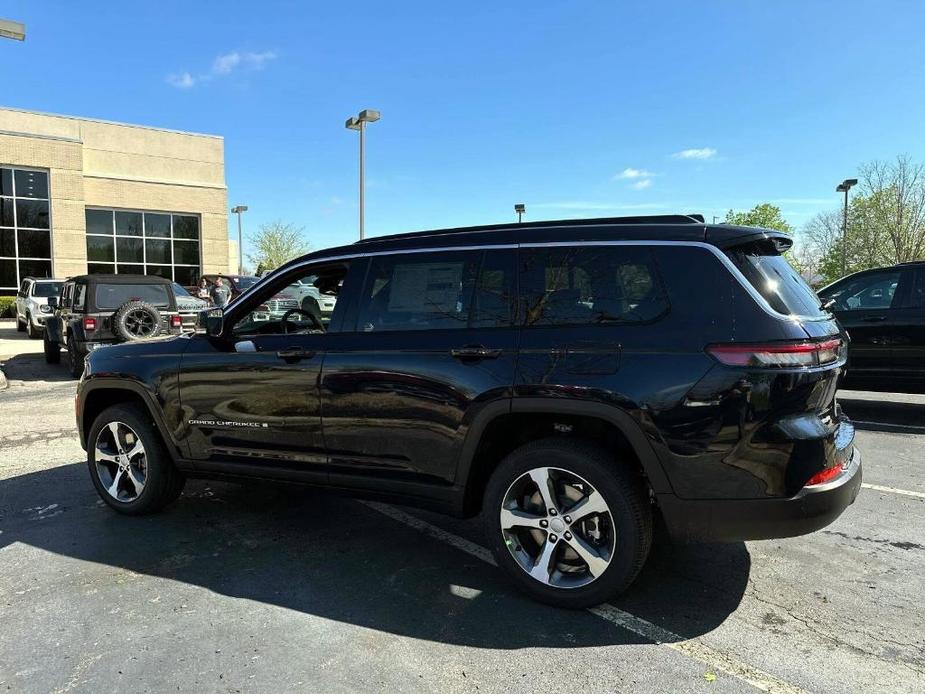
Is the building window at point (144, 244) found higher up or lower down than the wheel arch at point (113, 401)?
higher up

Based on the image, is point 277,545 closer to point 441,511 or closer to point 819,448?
point 441,511

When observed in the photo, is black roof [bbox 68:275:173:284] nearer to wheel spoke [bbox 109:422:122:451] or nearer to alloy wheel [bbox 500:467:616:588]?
wheel spoke [bbox 109:422:122:451]

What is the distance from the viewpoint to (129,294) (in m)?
11.3

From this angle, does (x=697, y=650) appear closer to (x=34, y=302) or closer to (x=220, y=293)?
(x=220, y=293)

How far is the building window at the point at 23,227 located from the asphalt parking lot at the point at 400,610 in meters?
26.5

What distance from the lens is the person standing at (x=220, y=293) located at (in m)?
18.4

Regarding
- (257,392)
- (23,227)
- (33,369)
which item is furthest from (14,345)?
(257,392)

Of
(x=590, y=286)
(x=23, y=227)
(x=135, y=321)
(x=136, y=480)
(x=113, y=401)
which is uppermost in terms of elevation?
(x=23, y=227)

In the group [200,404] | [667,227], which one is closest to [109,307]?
[200,404]

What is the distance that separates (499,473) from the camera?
329 cm

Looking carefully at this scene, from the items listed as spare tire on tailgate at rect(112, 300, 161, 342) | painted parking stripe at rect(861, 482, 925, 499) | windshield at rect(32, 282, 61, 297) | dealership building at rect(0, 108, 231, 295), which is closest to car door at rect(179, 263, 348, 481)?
painted parking stripe at rect(861, 482, 925, 499)

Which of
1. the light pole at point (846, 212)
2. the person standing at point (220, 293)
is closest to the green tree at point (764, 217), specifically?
the light pole at point (846, 212)

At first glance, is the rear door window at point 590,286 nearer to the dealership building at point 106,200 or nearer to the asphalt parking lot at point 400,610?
the asphalt parking lot at point 400,610

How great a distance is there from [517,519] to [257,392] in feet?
5.64
